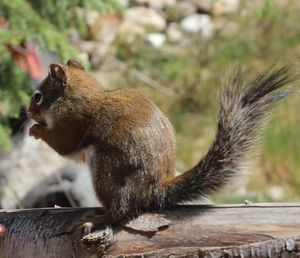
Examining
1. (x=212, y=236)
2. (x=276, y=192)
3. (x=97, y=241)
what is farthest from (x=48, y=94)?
(x=276, y=192)

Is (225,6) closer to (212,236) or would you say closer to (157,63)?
(157,63)

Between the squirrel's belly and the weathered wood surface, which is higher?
the squirrel's belly

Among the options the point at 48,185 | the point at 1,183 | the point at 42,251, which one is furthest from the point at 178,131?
the point at 42,251

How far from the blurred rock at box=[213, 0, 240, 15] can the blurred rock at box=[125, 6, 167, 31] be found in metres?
0.32

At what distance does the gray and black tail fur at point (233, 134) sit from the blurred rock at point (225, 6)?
3405 mm

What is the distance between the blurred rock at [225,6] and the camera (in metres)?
5.16

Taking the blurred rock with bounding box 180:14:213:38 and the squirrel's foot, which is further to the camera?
the blurred rock with bounding box 180:14:213:38

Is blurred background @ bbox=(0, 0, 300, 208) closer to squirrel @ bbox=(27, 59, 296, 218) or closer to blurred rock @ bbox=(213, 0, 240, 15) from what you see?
blurred rock @ bbox=(213, 0, 240, 15)

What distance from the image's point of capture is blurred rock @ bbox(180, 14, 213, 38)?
487 cm

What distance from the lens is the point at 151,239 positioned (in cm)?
172

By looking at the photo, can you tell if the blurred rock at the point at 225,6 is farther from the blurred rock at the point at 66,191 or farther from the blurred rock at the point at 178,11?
the blurred rock at the point at 66,191

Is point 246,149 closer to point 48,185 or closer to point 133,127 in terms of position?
point 133,127

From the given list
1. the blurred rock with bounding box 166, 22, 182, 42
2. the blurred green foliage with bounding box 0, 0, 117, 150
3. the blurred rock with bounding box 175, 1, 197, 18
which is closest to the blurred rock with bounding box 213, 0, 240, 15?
the blurred rock with bounding box 175, 1, 197, 18

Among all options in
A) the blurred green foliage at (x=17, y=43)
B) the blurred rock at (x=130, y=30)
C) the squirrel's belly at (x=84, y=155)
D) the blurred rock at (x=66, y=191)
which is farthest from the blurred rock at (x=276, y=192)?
the squirrel's belly at (x=84, y=155)
